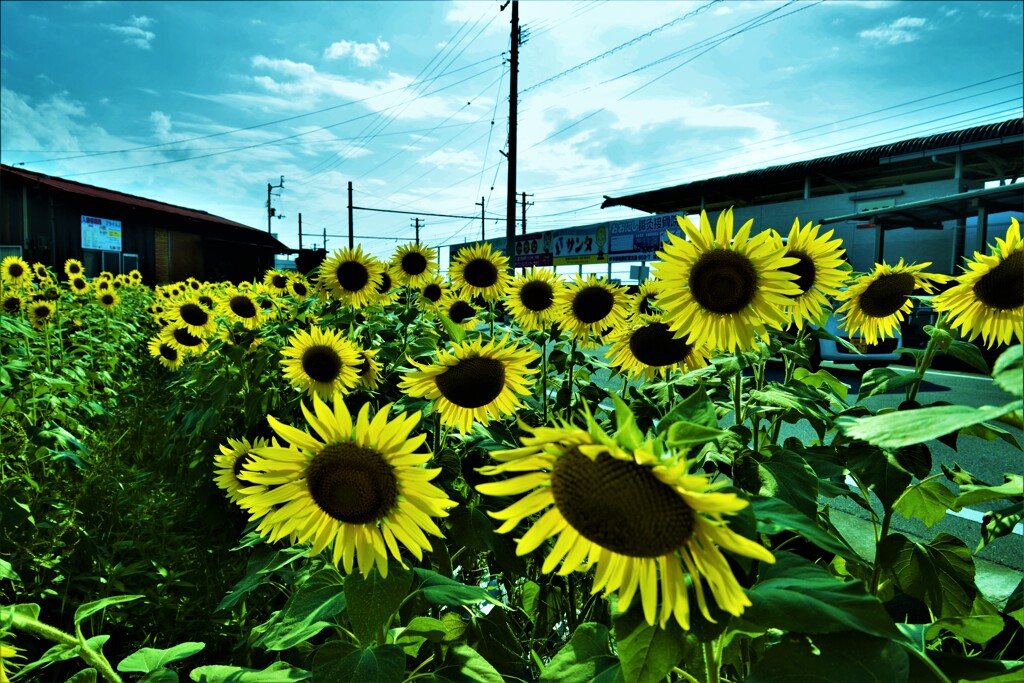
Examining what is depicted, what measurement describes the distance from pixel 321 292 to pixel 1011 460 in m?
4.94

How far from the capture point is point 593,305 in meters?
2.01

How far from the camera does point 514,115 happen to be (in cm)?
1435

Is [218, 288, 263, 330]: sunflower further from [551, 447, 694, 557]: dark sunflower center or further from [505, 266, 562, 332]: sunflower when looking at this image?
[551, 447, 694, 557]: dark sunflower center

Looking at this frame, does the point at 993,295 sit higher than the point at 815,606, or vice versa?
the point at 993,295

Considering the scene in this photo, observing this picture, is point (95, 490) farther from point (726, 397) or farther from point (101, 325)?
point (101, 325)

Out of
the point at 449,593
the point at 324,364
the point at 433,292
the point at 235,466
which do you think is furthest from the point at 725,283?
the point at 433,292

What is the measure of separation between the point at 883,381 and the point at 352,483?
95cm

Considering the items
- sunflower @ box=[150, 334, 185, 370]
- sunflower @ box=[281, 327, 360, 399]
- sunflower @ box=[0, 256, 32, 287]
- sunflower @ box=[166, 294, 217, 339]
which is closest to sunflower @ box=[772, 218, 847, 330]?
sunflower @ box=[281, 327, 360, 399]

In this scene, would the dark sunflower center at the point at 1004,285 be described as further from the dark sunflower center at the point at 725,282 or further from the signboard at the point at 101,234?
the signboard at the point at 101,234

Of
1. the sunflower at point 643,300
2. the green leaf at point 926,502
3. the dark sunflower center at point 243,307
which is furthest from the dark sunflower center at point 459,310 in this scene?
the green leaf at point 926,502

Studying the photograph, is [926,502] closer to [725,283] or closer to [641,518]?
[725,283]

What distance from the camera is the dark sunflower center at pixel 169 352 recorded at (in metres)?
4.53

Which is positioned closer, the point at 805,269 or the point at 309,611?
the point at 309,611

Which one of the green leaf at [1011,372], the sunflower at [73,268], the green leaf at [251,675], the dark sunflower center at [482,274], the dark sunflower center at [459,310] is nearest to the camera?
the green leaf at [1011,372]
